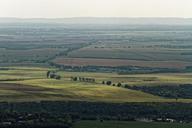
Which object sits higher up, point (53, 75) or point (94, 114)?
point (53, 75)

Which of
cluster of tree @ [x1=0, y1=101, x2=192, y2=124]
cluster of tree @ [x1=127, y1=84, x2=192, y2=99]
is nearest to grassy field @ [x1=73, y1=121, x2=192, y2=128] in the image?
cluster of tree @ [x1=0, y1=101, x2=192, y2=124]

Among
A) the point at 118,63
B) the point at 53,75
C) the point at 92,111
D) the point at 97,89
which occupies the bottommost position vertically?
the point at 92,111

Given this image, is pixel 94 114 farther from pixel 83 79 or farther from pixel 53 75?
pixel 53 75

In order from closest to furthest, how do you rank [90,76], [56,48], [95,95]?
[95,95]
[90,76]
[56,48]

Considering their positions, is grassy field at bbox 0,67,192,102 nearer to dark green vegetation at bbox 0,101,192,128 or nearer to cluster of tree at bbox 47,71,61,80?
cluster of tree at bbox 47,71,61,80

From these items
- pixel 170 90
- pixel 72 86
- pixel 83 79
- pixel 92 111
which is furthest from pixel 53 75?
pixel 92 111

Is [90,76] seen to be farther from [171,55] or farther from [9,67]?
[171,55]

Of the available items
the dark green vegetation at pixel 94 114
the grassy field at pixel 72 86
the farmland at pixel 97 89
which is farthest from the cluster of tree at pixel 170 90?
the dark green vegetation at pixel 94 114

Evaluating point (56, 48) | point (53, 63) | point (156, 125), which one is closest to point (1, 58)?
point (53, 63)
